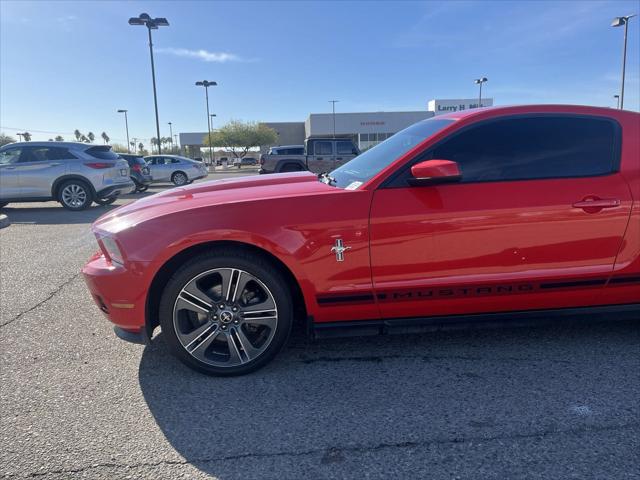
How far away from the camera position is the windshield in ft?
9.95

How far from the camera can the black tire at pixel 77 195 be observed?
1099 cm

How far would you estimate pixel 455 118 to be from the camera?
123 inches

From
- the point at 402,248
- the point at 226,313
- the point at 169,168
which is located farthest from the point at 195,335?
the point at 169,168

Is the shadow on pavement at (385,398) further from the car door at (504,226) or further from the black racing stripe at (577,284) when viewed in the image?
the black racing stripe at (577,284)

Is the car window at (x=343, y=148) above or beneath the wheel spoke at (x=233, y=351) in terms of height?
above

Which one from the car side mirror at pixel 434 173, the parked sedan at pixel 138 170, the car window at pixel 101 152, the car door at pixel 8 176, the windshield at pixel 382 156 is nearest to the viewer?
the car side mirror at pixel 434 173

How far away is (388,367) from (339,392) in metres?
0.44

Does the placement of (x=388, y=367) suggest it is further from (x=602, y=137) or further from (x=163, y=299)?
(x=602, y=137)

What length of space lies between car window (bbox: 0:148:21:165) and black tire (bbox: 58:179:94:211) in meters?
1.24

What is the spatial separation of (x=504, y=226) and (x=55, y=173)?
1126 cm

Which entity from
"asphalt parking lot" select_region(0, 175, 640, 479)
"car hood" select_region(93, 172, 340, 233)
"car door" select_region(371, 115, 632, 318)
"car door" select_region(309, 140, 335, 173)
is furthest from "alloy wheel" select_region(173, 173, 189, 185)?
"car door" select_region(371, 115, 632, 318)

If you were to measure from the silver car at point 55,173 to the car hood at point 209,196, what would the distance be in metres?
8.78

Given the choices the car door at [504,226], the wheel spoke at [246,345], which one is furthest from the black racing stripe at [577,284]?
the wheel spoke at [246,345]

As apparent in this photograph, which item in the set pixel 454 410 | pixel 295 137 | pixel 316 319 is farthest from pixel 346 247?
pixel 295 137
